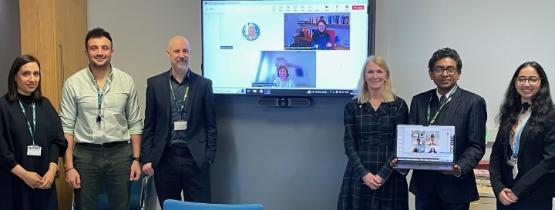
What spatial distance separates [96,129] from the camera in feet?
10.0

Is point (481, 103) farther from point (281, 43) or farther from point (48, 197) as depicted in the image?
point (48, 197)

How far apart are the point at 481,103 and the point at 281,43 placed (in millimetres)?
1427

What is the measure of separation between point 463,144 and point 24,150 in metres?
2.43

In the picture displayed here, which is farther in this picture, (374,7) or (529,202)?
(374,7)

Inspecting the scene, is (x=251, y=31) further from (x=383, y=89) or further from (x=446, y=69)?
(x=446, y=69)

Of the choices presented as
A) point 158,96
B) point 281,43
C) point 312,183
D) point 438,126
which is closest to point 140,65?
point 158,96

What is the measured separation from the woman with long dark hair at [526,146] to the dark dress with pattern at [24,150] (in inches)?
97.4

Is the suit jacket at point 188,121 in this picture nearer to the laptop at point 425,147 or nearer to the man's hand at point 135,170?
the man's hand at point 135,170

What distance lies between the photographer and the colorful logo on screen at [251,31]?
141 inches

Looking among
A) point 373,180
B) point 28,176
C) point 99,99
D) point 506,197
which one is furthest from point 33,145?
point 506,197

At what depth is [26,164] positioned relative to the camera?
2.85m

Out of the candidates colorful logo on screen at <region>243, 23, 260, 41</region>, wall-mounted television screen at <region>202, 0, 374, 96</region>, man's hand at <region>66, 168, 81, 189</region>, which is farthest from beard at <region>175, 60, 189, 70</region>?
man's hand at <region>66, 168, 81, 189</region>

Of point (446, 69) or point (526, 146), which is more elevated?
point (446, 69)

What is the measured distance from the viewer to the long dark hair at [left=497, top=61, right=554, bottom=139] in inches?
99.7
